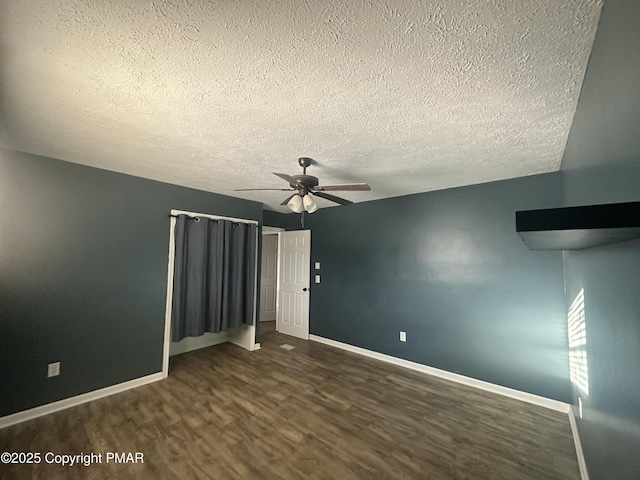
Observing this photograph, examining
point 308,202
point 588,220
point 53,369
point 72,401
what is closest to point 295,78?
point 308,202

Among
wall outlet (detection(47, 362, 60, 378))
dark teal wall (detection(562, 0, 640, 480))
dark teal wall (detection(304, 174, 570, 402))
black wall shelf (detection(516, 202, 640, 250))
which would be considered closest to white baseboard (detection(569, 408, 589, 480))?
dark teal wall (detection(304, 174, 570, 402))

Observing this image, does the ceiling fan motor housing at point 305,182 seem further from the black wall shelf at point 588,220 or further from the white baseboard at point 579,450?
the white baseboard at point 579,450

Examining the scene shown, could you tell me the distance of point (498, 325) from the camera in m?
2.82

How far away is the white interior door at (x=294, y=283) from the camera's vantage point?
4695mm

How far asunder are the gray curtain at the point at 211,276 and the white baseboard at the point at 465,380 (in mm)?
1808

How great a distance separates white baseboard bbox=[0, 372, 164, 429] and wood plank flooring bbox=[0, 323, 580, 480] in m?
Result: 0.08

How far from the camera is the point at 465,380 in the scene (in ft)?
9.80

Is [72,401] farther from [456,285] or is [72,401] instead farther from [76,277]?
[456,285]

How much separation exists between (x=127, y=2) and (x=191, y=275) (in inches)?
118

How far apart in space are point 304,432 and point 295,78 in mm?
2620

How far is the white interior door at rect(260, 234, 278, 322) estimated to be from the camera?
5832 mm

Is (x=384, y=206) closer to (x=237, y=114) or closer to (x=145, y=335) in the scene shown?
(x=237, y=114)

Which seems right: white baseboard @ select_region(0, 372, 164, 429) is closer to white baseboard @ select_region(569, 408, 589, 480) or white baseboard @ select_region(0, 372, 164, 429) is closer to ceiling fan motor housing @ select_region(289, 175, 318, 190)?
ceiling fan motor housing @ select_region(289, 175, 318, 190)

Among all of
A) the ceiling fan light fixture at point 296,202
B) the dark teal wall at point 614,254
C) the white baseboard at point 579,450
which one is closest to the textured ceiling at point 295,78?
the dark teal wall at point 614,254
